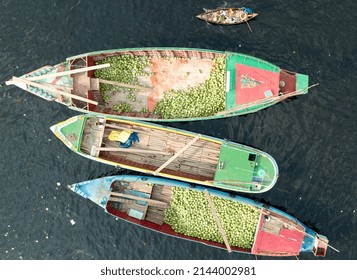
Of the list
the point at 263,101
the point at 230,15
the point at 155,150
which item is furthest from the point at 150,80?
the point at 263,101

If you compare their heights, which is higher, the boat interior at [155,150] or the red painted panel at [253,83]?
the red painted panel at [253,83]

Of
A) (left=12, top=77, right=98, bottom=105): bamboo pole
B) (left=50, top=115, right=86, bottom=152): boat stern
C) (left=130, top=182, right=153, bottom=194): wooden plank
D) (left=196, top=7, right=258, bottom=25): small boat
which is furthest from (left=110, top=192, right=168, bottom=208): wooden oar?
(left=196, top=7, right=258, bottom=25): small boat

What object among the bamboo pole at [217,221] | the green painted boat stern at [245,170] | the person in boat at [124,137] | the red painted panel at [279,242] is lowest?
the red painted panel at [279,242]

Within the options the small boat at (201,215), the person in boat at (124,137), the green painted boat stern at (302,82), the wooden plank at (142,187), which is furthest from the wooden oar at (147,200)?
the green painted boat stern at (302,82)

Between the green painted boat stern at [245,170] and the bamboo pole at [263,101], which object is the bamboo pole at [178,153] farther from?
the bamboo pole at [263,101]

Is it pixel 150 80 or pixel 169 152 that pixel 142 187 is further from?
pixel 150 80
